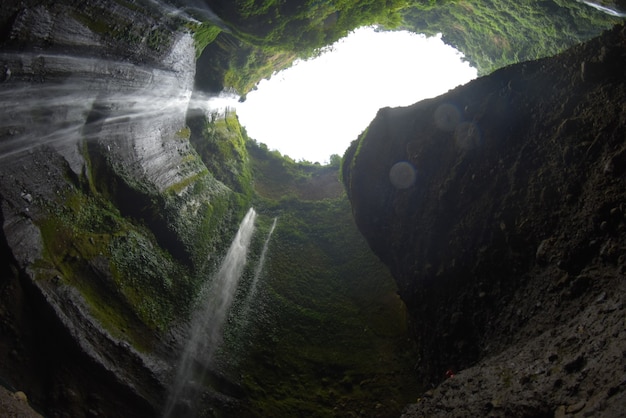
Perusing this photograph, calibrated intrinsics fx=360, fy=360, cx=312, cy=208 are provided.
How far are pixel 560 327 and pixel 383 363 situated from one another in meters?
4.68

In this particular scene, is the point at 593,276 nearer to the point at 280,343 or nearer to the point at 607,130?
the point at 607,130

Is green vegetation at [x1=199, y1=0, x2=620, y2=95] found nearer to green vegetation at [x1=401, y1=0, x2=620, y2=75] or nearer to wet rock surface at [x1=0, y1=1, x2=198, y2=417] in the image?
green vegetation at [x1=401, y1=0, x2=620, y2=75]

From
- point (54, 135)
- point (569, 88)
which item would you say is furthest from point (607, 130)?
point (54, 135)

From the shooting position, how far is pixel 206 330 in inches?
339

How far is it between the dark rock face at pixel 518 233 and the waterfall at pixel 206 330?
430 cm

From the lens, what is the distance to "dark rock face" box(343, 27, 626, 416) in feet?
13.1

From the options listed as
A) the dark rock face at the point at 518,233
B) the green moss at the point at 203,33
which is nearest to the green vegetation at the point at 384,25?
the green moss at the point at 203,33

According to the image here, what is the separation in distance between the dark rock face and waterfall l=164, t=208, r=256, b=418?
4296mm

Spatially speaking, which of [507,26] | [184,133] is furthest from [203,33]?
[507,26]

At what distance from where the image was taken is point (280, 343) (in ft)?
29.4

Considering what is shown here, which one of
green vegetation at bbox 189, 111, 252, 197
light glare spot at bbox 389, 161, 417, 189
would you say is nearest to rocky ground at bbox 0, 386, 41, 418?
light glare spot at bbox 389, 161, 417, 189

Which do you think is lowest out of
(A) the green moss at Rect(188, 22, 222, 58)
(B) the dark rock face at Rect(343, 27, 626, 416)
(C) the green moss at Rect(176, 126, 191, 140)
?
(B) the dark rock face at Rect(343, 27, 626, 416)

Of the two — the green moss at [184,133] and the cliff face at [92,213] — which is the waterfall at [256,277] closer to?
the cliff face at [92,213]

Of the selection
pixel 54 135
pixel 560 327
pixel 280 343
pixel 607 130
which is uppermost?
pixel 54 135
